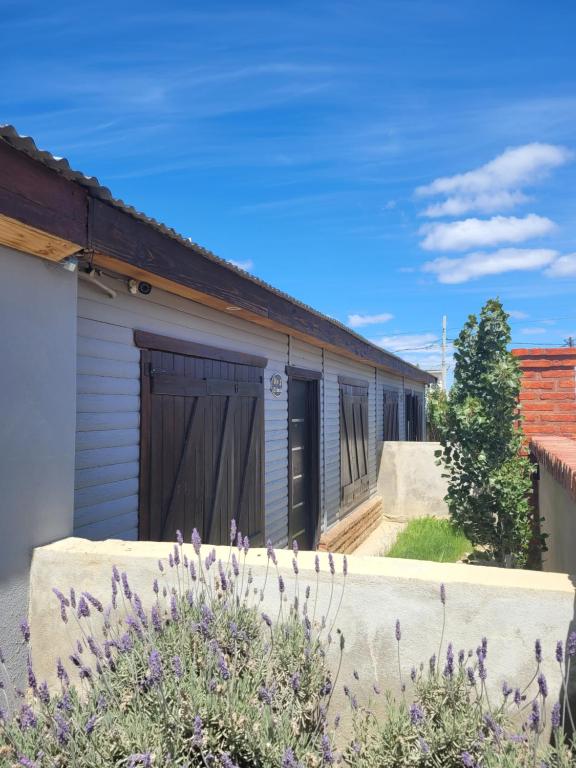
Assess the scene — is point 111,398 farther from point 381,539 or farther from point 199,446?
point 381,539

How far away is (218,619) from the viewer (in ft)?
8.39

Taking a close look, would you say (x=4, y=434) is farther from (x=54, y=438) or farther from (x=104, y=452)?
(x=104, y=452)

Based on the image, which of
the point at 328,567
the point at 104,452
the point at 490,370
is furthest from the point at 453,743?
the point at 490,370

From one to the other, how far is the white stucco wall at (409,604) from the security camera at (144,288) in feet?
6.74

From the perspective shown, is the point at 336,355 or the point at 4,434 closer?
the point at 4,434

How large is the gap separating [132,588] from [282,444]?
4971 millimetres

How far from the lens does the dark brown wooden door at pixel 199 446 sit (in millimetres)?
4652

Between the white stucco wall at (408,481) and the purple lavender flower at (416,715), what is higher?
the purple lavender flower at (416,715)

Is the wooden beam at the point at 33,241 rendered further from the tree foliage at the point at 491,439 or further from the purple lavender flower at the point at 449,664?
the tree foliage at the point at 491,439

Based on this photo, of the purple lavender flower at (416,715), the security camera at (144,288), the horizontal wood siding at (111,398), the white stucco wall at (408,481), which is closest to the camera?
the purple lavender flower at (416,715)

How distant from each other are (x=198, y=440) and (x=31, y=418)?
2.21 m

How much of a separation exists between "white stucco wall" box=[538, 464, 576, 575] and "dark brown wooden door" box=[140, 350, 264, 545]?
2.92 meters

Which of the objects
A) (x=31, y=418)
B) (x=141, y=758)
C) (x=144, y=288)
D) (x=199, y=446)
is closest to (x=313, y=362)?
(x=199, y=446)

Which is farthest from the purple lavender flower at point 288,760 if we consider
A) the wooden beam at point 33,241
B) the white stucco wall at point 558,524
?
the white stucco wall at point 558,524
